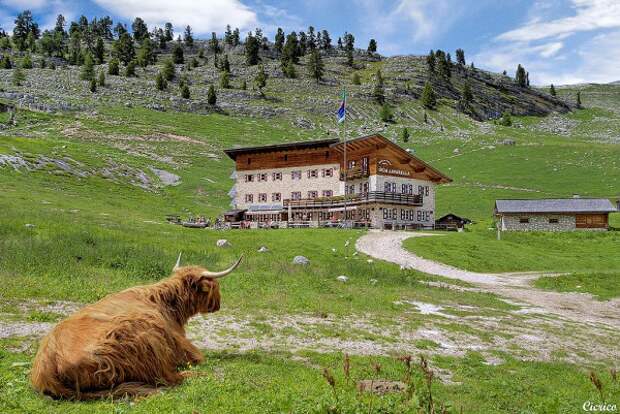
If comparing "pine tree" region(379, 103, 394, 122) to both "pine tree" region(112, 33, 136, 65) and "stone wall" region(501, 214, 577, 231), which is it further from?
"pine tree" region(112, 33, 136, 65)

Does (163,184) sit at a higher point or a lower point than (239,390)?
higher

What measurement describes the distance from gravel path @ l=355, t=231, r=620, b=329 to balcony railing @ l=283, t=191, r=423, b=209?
1854 centimetres

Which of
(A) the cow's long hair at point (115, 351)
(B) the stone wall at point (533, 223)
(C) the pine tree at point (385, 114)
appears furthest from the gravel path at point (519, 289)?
(C) the pine tree at point (385, 114)

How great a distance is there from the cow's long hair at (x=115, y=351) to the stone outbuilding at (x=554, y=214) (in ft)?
205

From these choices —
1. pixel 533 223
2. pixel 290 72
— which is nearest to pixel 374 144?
pixel 533 223

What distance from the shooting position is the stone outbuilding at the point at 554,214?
206 ft

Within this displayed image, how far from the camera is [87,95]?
131m

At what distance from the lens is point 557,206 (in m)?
64.6

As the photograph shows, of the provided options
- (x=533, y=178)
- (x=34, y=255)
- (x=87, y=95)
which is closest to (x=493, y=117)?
(x=533, y=178)

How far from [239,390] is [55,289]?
10.2 metres

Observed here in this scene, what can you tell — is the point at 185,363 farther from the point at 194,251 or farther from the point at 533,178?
the point at 533,178

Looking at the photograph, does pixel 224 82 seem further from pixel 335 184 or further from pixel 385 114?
pixel 335 184

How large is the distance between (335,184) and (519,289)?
1646 inches

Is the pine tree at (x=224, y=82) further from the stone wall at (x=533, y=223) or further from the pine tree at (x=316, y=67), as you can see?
the stone wall at (x=533, y=223)
